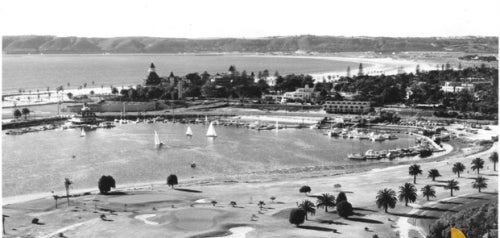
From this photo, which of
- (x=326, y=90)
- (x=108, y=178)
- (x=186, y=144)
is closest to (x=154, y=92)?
(x=326, y=90)

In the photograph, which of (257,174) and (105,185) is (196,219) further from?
(257,174)

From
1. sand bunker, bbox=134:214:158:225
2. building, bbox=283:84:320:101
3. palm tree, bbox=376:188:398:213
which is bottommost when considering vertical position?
sand bunker, bbox=134:214:158:225

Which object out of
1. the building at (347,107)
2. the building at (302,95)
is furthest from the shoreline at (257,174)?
the building at (302,95)

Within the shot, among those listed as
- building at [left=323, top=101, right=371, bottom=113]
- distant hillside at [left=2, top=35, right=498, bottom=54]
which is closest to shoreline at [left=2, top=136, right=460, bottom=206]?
building at [left=323, top=101, right=371, bottom=113]

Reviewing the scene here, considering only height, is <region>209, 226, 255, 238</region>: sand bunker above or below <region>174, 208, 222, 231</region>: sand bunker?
below

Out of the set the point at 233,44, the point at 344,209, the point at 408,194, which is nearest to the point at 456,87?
the point at 408,194

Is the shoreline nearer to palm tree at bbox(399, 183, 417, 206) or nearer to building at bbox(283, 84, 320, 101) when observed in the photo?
palm tree at bbox(399, 183, 417, 206)

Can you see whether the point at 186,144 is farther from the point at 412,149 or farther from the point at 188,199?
the point at 188,199
